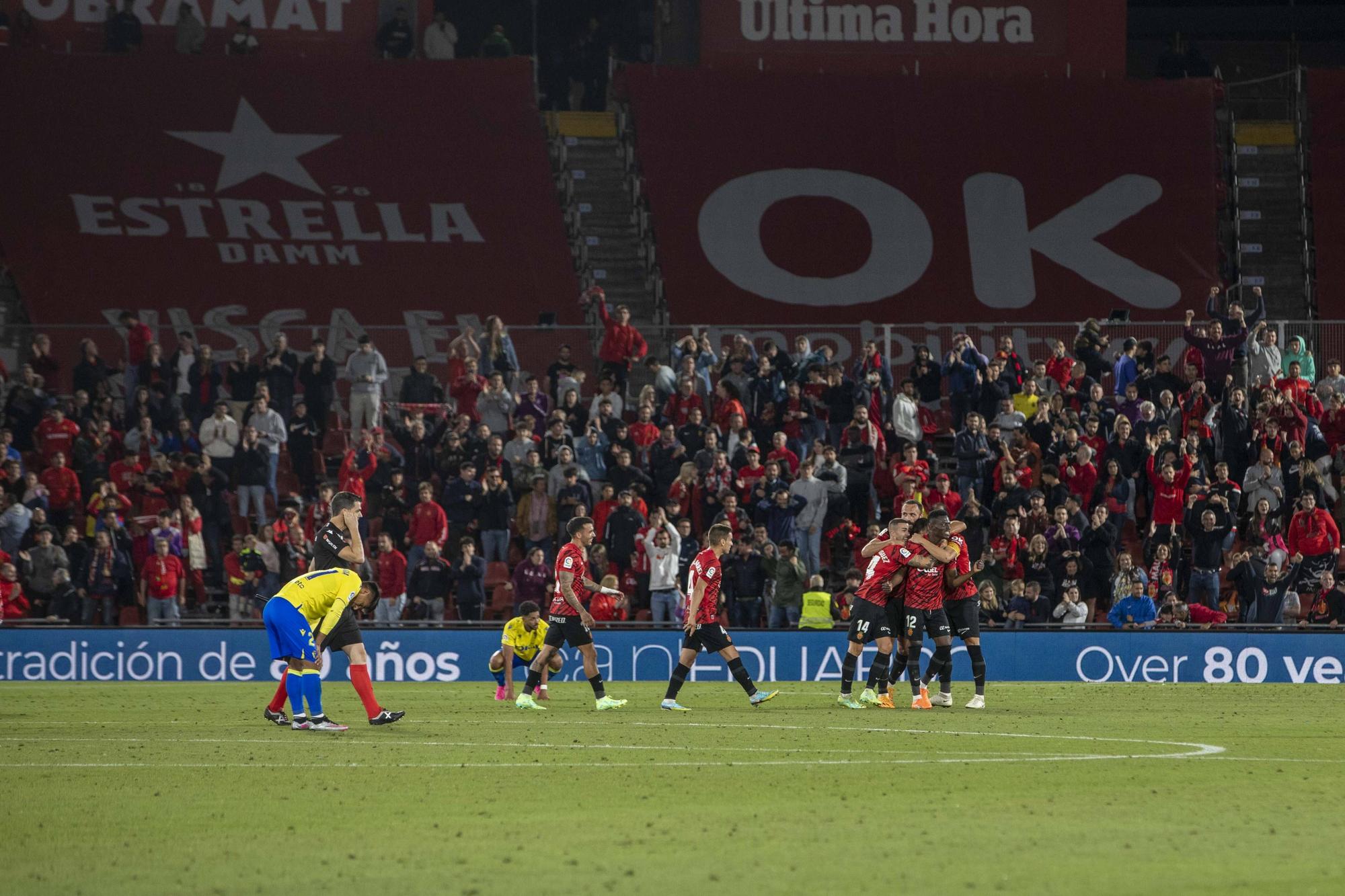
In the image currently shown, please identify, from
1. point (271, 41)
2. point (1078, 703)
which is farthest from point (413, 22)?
point (1078, 703)

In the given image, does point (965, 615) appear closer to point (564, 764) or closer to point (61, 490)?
point (564, 764)

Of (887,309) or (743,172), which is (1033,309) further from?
(743,172)

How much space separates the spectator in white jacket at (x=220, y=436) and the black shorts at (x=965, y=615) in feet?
43.3

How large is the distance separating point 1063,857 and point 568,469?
60.5 feet

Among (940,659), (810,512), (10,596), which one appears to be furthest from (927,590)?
(10,596)

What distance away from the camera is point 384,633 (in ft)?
85.9

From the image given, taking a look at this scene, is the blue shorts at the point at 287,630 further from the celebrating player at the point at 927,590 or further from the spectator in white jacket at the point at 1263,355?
the spectator in white jacket at the point at 1263,355

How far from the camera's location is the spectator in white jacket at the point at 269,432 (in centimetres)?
2861

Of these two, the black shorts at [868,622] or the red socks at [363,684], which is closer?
the red socks at [363,684]

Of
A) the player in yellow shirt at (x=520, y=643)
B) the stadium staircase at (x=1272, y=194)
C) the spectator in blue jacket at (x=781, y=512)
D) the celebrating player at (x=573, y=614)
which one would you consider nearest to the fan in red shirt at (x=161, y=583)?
the player in yellow shirt at (x=520, y=643)

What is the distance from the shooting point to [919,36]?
41.1 m

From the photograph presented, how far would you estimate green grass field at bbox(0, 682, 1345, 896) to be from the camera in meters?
9.22

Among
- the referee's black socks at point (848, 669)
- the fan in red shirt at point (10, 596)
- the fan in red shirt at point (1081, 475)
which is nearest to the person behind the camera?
the referee's black socks at point (848, 669)

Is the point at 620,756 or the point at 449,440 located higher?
the point at 449,440
